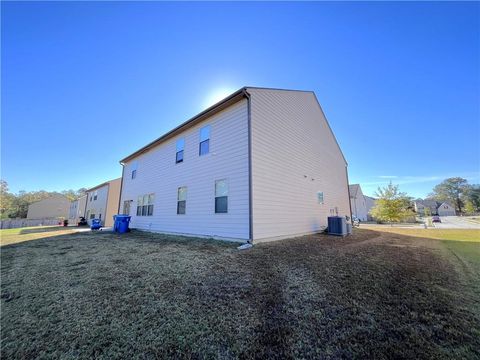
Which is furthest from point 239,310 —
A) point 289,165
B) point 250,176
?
point 289,165

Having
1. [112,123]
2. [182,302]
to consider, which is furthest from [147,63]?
[182,302]

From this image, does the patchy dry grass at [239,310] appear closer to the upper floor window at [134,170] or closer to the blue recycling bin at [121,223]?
the blue recycling bin at [121,223]

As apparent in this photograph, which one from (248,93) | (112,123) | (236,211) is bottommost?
(236,211)

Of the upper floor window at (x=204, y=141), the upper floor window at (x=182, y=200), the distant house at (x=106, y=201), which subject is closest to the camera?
the upper floor window at (x=204, y=141)

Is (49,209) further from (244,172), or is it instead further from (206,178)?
(244,172)

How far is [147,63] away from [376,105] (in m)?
14.8

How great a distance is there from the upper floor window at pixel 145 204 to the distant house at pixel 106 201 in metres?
11.6

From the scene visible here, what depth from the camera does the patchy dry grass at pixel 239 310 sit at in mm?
1893

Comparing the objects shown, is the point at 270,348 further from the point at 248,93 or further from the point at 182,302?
the point at 248,93

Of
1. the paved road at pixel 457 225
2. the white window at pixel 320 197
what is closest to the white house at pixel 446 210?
the paved road at pixel 457 225

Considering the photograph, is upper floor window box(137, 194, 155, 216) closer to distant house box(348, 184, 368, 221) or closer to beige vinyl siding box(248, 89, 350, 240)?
beige vinyl siding box(248, 89, 350, 240)

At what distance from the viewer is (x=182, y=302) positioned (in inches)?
111

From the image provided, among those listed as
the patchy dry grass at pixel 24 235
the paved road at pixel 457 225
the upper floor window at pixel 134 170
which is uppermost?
the upper floor window at pixel 134 170

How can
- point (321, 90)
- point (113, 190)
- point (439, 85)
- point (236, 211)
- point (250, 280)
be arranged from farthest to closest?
point (113, 190) < point (321, 90) < point (439, 85) < point (236, 211) < point (250, 280)
